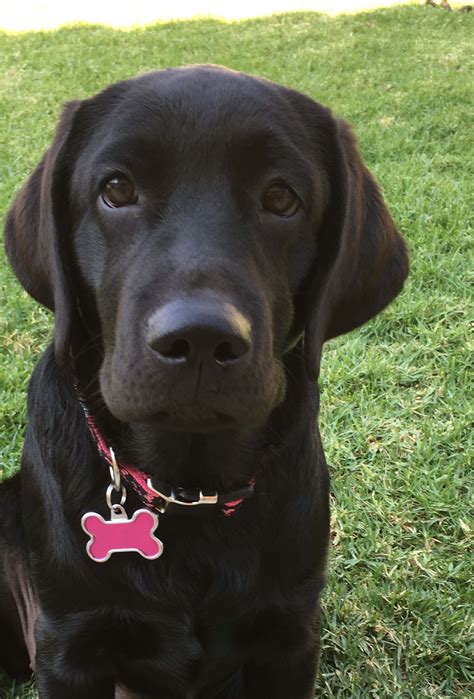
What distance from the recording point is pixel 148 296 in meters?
1.55

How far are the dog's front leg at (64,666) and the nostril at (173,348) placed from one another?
0.82 m

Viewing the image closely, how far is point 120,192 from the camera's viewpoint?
5.68 ft

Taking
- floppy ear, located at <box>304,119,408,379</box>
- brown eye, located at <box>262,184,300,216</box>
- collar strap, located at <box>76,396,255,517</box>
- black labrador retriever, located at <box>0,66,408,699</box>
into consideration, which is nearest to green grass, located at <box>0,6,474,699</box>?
black labrador retriever, located at <box>0,66,408,699</box>

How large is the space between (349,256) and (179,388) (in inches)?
21.8

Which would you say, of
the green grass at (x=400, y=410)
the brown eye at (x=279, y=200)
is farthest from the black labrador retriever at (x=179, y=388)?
the green grass at (x=400, y=410)

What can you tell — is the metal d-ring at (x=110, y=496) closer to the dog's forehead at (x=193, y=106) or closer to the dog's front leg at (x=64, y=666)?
the dog's front leg at (x=64, y=666)

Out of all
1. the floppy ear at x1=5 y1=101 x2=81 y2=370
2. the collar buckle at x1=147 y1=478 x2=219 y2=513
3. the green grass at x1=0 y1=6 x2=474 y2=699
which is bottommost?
the green grass at x1=0 y1=6 x2=474 y2=699

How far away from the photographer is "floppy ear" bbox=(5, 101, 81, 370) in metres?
1.77

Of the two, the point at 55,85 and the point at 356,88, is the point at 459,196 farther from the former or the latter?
the point at 55,85

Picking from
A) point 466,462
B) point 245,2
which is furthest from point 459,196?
point 245,2

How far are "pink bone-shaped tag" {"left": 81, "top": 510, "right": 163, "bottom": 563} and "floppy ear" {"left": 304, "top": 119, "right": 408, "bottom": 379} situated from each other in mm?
482

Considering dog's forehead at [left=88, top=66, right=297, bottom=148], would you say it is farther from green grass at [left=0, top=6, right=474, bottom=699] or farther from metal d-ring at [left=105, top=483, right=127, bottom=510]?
green grass at [left=0, top=6, right=474, bottom=699]

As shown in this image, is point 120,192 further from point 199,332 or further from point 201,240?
point 199,332

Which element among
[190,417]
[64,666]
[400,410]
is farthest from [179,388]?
[400,410]
